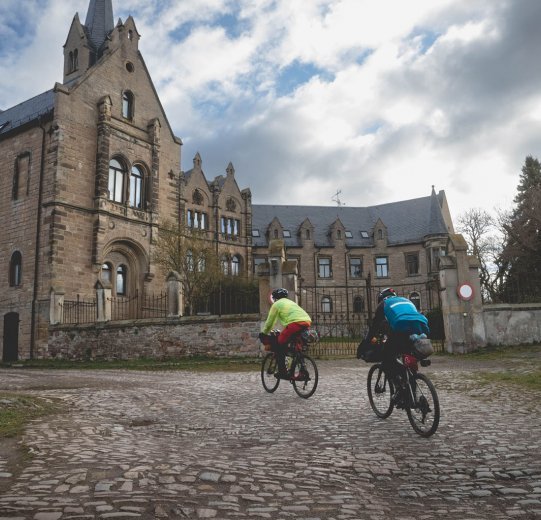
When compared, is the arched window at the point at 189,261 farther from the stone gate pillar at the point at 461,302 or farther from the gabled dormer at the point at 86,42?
the stone gate pillar at the point at 461,302

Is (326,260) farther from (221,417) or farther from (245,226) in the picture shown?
(221,417)

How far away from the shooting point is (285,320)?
321 inches

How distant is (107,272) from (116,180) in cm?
496

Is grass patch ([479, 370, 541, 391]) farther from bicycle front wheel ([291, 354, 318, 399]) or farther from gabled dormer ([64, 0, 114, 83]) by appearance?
gabled dormer ([64, 0, 114, 83])

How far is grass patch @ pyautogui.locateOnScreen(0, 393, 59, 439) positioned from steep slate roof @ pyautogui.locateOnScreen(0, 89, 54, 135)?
21.5 meters

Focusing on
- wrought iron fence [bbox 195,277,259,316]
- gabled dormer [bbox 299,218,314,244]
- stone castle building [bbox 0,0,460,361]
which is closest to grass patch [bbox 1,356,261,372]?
stone castle building [bbox 0,0,460,361]

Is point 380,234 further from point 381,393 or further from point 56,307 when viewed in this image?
point 381,393

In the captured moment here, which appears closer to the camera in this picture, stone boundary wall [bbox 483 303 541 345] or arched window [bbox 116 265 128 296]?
stone boundary wall [bbox 483 303 541 345]

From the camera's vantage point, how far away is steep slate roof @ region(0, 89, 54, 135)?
26.9m

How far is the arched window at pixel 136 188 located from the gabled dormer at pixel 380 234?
86.6ft

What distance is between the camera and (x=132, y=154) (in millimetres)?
28266

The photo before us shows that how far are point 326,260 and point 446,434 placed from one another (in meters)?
43.7

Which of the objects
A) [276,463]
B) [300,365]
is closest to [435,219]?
[300,365]

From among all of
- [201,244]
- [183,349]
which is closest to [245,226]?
[201,244]
